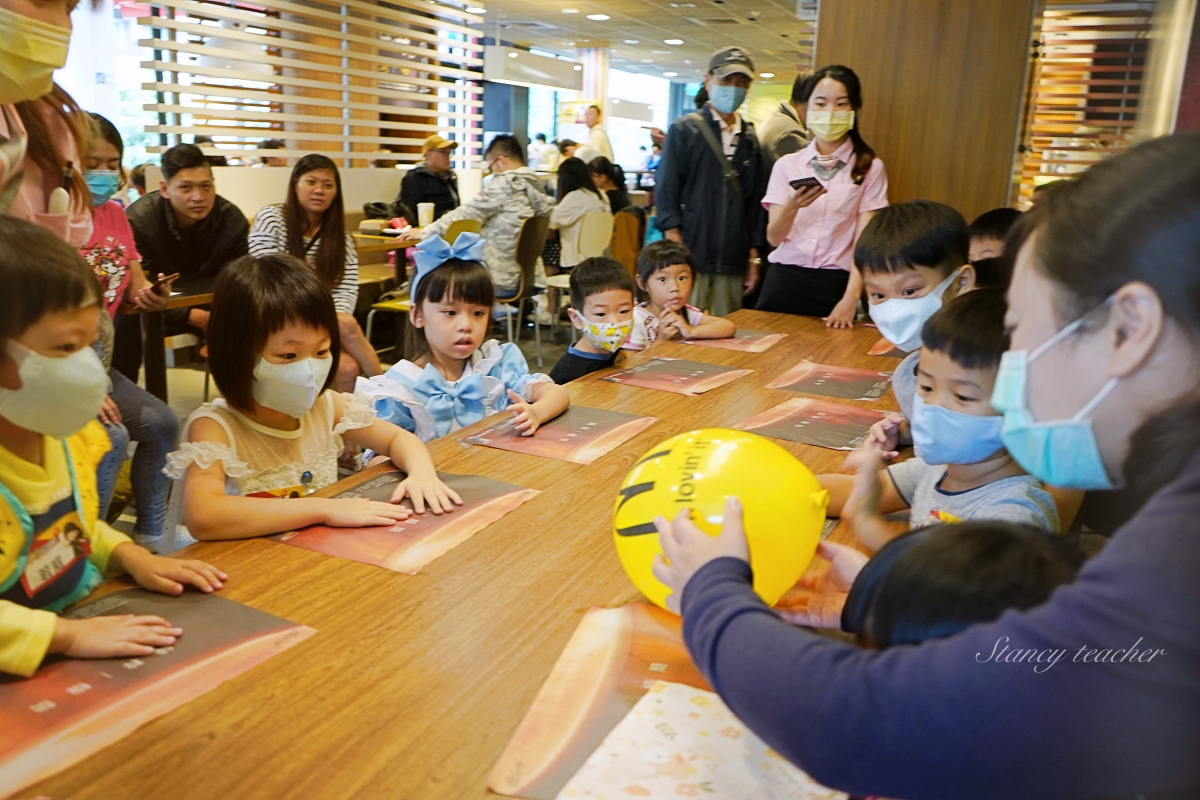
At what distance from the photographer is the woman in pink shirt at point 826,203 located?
3.06 m

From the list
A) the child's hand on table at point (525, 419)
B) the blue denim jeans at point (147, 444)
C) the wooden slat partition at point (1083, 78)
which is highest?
the wooden slat partition at point (1083, 78)

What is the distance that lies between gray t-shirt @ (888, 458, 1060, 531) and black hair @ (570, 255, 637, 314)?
49.8 inches

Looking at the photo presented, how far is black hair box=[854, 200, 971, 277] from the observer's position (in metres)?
1.89

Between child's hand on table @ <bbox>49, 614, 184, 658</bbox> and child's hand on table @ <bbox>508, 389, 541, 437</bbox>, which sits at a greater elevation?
child's hand on table @ <bbox>508, 389, 541, 437</bbox>

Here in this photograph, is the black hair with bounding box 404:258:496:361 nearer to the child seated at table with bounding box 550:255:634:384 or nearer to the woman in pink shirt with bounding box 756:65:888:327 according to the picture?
the child seated at table with bounding box 550:255:634:384

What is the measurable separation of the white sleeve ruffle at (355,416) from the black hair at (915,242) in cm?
112

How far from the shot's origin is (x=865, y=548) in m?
1.26

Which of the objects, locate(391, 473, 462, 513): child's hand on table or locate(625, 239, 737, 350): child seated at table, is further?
locate(625, 239, 737, 350): child seated at table

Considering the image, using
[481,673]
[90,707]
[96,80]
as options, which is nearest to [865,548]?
[481,673]

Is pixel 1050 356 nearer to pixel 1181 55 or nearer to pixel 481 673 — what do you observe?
pixel 481 673

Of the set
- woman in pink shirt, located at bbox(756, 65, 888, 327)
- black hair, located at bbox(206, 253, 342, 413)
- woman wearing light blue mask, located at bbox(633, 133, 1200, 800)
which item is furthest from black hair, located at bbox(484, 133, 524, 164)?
woman wearing light blue mask, located at bbox(633, 133, 1200, 800)

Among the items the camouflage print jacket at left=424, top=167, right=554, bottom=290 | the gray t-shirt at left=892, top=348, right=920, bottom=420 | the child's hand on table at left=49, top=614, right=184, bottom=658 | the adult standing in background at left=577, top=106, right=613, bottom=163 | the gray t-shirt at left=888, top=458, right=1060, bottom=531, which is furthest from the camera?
the adult standing in background at left=577, top=106, right=613, bottom=163

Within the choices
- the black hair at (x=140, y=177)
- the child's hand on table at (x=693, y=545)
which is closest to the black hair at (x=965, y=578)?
the child's hand on table at (x=693, y=545)

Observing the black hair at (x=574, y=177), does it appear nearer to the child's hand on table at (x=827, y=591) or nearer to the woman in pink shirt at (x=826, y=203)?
the woman in pink shirt at (x=826, y=203)
